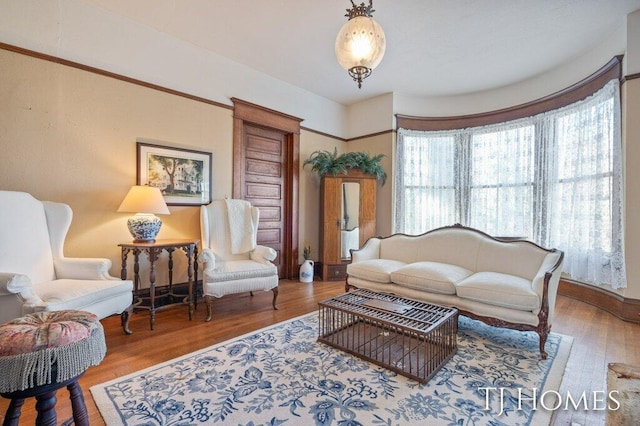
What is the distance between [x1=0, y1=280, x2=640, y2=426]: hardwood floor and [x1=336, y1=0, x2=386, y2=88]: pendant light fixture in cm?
242

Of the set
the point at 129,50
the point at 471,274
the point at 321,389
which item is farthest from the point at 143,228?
the point at 471,274

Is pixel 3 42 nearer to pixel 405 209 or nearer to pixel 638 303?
pixel 405 209

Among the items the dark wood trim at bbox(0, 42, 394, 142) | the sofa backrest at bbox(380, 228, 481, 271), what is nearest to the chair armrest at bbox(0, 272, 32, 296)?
the dark wood trim at bbox(0, 42, 394, 142)

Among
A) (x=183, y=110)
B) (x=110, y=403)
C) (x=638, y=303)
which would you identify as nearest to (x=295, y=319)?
(x=110, y=403)

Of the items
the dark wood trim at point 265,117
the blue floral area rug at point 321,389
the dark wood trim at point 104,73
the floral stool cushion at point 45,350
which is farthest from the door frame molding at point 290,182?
the floral stool cushion at point 45,350

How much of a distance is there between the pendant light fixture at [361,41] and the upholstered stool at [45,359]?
2.23 metres

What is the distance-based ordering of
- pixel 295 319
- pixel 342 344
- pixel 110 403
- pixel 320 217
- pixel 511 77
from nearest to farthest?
pixel 110 403 < pixel 342 344 < pixel 295 319 < pixel 511 77 < pixel 320 217

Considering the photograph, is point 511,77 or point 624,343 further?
point 511,77

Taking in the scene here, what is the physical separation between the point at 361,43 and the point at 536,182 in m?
3.60

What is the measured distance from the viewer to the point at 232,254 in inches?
141

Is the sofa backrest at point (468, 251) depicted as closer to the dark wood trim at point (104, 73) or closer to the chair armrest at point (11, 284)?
the dark wood trim at point (104, 73)

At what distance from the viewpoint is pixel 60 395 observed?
5.74 ft

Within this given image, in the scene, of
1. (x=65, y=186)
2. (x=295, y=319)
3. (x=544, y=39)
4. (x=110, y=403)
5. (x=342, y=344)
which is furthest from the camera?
(x=544, y=39)

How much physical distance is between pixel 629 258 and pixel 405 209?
109 inches
